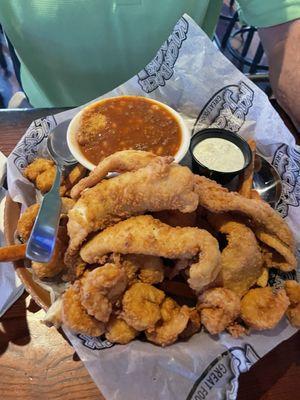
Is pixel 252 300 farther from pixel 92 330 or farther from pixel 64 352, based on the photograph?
pixel 64 352

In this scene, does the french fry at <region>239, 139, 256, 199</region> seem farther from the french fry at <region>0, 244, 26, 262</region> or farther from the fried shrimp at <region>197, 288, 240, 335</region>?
the french fry at <region>0, 244, 26, 262</region>

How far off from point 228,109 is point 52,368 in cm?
123

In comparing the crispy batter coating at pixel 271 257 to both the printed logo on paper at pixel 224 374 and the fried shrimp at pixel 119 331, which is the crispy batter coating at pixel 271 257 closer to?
the printed logo on paper at pixel 224 374

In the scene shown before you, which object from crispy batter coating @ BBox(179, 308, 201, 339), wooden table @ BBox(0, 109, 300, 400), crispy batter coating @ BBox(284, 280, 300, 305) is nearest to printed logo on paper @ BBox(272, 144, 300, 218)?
crispy batter coating @ BBox(284, 280, 300, 305)

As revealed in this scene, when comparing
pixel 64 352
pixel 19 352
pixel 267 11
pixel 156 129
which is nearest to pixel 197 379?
pixel 64 352

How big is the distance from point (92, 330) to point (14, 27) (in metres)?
1.45

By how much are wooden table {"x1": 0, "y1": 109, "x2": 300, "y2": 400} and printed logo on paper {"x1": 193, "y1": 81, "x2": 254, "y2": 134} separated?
910 mm

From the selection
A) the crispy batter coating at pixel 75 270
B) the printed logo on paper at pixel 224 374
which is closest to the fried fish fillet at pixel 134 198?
the crispy batter coating at pixel 75 270

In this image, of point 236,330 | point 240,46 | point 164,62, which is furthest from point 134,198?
point 240,46

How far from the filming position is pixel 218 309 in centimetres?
112

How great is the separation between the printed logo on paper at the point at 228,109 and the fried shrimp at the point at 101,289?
3.20 feet

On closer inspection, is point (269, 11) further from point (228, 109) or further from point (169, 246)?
point (169, 246)

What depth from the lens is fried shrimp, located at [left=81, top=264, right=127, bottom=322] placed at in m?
1.02

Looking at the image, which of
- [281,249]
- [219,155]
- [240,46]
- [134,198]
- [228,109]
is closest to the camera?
[134,198]
